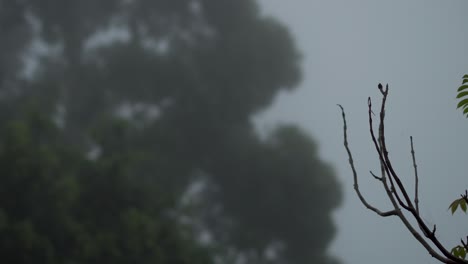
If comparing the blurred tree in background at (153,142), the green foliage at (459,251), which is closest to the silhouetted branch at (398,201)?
the green foliage at (459,251)

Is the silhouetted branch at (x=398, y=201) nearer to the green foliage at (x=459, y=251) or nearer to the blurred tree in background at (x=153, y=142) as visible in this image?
the green foliage at (x=459, y=251)

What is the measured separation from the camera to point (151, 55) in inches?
561

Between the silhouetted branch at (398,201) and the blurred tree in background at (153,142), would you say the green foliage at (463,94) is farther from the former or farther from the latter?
the blurred tree in background at (153,142)

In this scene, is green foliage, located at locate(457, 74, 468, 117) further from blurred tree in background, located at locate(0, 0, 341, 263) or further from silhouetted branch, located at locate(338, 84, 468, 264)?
blurred tree in background, located at locate(0, 0, 341, 263)

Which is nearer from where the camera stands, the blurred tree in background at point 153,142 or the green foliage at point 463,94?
the green foliage at point 463,94

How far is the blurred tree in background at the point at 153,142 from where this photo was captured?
7.34 meters

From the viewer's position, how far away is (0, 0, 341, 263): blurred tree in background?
7.34m

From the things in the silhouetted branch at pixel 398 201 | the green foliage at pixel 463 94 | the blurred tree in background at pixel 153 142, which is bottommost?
the silhouetted branch at pixel 398 201

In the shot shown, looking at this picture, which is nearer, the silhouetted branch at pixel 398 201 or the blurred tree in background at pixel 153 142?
the silhouetted branch at pixel 398 201

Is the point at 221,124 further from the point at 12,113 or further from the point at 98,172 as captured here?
the point at 98,172

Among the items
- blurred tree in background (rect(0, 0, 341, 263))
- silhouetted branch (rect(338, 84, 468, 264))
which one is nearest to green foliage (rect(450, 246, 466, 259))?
silhouetted branch (rect(338, 84, 468, 264))

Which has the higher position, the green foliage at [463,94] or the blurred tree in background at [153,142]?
the blurred tree in background at [153,142]

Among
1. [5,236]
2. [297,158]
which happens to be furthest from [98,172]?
[297,158]

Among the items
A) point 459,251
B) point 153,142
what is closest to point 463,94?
point 459,251
